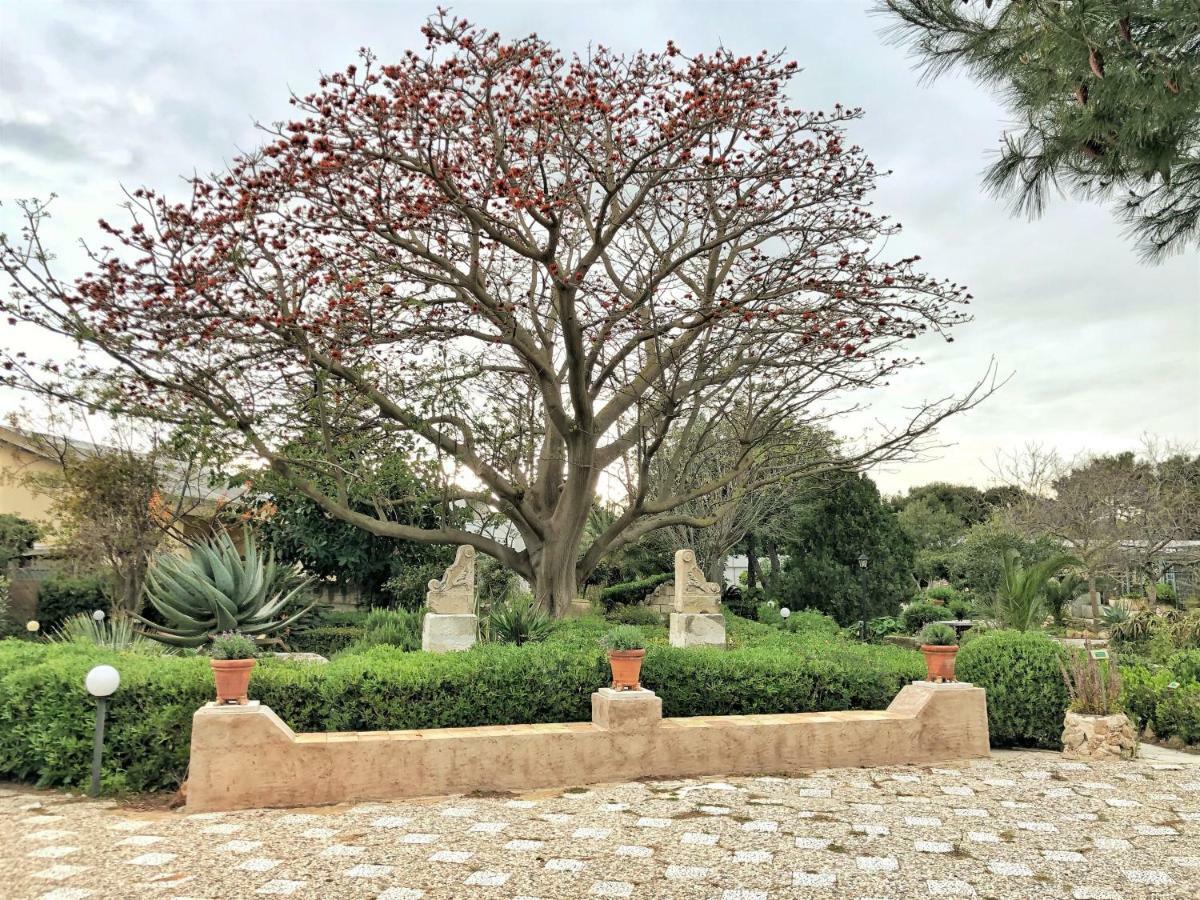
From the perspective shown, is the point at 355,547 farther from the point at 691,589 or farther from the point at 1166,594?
the point at 1166,594

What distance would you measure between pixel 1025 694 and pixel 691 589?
4592 millimetres

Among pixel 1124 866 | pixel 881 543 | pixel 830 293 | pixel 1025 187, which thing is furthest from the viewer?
pixel 881 543

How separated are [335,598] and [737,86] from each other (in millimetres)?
13868

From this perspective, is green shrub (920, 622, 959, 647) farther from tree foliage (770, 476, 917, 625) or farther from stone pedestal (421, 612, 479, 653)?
tree foliage (770, 476, 917, 625)

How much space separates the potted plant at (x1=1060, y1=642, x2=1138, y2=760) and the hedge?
1.36m

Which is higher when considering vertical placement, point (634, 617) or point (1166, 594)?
point (1166, 594)

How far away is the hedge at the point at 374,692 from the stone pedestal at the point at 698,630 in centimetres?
335

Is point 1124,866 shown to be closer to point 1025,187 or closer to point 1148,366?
point 1025,187

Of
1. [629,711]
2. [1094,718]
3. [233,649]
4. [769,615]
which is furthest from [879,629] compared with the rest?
[233,649]

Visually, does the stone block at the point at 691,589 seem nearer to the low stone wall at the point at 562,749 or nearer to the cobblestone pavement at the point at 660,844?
the low stone wall at the point at 562,749

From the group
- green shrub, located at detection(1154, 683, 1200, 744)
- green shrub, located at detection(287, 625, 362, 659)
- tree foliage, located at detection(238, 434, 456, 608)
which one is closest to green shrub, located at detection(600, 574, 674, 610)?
tree foliage, located at detection(238, 434, 456, 608)

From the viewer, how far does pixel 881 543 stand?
19.4m

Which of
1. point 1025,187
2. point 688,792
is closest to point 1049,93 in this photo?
point 1025,187

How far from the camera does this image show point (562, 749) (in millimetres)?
6094
